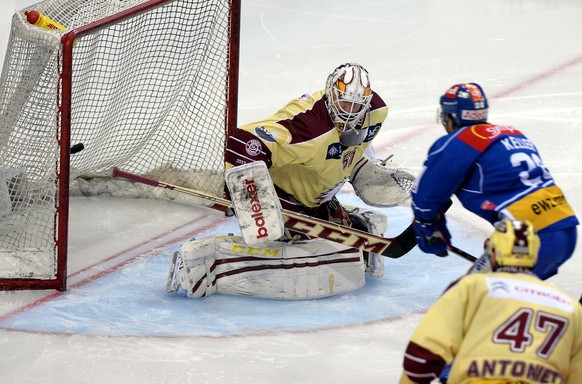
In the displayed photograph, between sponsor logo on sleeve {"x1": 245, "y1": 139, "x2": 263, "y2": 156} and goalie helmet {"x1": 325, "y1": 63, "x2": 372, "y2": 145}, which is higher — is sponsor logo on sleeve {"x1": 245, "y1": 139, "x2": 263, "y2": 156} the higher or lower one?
the lower one

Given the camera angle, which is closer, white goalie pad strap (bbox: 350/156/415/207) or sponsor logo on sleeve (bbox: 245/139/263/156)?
sponsor logo on sleeve (bbox: 245/139/263/156)

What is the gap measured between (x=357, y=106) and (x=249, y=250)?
662mm

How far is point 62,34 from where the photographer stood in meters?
4.14

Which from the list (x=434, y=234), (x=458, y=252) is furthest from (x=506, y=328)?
(x=458, y=252)

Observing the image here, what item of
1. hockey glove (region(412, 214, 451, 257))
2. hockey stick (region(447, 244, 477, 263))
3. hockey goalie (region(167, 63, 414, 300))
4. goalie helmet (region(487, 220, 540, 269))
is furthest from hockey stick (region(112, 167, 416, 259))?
goalie helmet (region(487, 220, 540, 269))

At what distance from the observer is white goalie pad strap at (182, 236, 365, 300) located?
4.32 m

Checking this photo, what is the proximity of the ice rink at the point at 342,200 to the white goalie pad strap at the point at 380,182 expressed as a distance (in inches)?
9.9

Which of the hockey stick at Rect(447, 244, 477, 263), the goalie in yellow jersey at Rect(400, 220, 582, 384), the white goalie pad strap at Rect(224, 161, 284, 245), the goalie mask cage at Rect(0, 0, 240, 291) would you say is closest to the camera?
the goalie in yellow jersey at Rect(400, 220, 582, 384)

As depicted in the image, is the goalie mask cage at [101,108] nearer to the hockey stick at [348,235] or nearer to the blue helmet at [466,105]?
the hockey stick at [348,235]

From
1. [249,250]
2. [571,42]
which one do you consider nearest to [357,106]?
[249,250]

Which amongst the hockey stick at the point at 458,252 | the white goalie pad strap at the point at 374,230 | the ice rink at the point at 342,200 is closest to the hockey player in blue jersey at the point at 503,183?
the hockey stick at the point at 458,252

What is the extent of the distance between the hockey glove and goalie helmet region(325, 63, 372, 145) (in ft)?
2.20

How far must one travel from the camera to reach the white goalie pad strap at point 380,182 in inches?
194

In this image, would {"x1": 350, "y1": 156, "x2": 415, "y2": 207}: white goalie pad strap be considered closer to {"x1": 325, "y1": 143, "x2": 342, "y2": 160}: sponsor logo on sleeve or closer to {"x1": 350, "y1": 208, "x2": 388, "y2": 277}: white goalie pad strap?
{"x1": 350, "y1": 208, "x2": 388, "y2": 277}: white goalie pad strap
